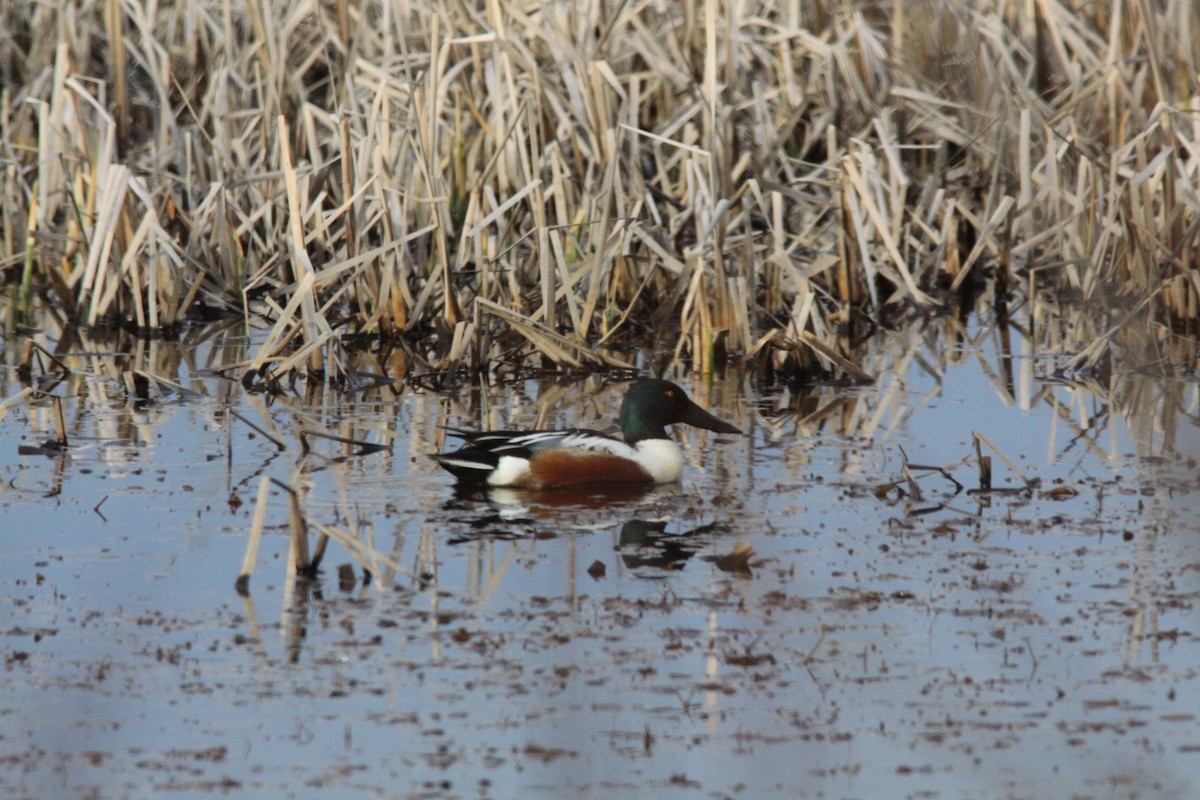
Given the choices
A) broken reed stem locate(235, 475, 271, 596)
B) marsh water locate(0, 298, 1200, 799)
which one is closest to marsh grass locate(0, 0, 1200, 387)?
marsh water locate(0, 298, 1200, 799)

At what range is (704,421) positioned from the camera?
25.2ft

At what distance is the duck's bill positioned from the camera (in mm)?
7637

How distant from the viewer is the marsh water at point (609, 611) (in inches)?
159

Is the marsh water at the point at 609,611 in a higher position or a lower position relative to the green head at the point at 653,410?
lower

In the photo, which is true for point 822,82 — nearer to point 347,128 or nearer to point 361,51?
point 361,51

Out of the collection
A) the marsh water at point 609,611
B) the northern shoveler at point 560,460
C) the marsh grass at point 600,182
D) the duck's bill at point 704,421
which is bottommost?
the marsh water at point 609,611

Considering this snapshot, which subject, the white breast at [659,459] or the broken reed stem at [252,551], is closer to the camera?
the broken reed stem at [252,551]

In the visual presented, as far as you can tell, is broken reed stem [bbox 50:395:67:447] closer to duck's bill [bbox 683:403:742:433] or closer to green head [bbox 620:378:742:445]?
green head [bbox 620:378:742:445]

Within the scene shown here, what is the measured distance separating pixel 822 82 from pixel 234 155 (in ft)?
12.4

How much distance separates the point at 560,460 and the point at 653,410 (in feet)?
1.94

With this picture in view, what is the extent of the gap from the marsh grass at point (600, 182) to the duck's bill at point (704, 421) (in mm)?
1415

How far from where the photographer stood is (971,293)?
11984 millimetres

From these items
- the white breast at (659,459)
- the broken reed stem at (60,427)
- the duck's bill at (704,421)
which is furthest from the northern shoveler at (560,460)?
the broken reed stem at (60,427)

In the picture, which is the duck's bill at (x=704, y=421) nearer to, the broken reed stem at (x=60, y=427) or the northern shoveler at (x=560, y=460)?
the northern shoveler at (x=560, y=460)
